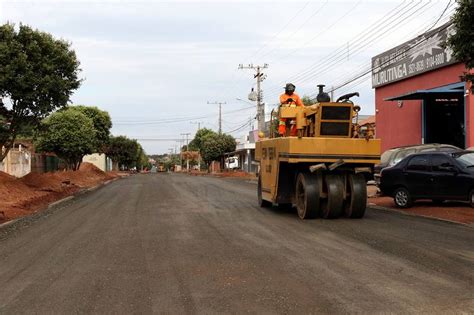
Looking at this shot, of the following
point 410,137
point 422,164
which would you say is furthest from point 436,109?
point 422,164

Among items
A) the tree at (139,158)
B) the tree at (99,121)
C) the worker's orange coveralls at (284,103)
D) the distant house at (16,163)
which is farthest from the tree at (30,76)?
the tree at (139,158)

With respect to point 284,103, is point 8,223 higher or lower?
lower

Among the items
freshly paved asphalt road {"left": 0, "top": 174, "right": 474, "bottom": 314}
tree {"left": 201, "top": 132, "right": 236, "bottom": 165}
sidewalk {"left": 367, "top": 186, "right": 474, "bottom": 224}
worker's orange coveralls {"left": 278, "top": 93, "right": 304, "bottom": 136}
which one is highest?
tree {"left": 201, "top": 132, "right": 236, "bottom": 165}

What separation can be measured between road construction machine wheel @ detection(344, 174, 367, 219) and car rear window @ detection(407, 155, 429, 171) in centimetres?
282

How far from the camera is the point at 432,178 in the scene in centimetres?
1498

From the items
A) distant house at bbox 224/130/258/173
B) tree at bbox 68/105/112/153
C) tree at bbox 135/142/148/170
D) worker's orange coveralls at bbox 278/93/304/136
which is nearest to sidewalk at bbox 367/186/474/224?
worker's orange coveralls at bbox 278/93/304/136

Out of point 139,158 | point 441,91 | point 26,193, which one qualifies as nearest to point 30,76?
point 26,193

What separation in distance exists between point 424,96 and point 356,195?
13.7 m

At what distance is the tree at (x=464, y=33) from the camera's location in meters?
11.6

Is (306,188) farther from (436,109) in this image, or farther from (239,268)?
(436,109)

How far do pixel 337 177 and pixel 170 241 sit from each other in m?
5.22

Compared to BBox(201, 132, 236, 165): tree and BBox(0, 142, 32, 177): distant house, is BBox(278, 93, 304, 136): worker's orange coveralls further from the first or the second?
BBox(201, 132, 236, 165): tree

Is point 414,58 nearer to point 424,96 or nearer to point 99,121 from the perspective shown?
point 424,96

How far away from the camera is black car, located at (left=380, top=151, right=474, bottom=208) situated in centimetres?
1437
